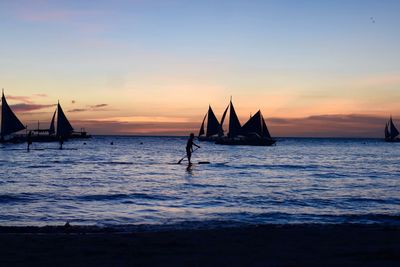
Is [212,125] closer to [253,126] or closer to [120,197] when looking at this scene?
[253,126]

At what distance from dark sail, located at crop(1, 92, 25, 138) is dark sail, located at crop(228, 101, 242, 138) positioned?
4280cm

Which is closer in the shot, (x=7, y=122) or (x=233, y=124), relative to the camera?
(x=7, y=122)

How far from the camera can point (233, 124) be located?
300 ft

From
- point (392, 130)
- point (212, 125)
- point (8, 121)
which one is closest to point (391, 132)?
point (392, 130)

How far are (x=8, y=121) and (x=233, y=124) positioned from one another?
45128 millimetres

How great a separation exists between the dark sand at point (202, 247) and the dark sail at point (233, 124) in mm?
79886

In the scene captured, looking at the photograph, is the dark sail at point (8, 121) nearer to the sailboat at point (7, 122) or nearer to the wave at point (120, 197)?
the sailboat at point (7, 122)

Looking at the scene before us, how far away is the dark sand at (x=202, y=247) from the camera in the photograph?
7.19 m

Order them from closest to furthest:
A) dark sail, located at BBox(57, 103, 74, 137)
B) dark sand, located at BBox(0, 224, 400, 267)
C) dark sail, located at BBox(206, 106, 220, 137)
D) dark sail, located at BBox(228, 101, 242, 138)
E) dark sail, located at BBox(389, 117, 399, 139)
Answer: dark sand, located at BBox(0, 224, 400, 267), dark sail, located at BBox(228, 101, 242, 138), dark sail, located at BBox(57, 103, 74, 137), dark sail, located at BBox(206, 106, 220, 137), dark sail, located at BBox(389, 117, 399, 139)

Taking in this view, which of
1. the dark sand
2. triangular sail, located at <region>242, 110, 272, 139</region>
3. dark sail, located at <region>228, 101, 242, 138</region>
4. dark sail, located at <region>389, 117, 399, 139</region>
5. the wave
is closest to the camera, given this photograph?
the dark sand

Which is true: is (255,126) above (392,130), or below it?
below

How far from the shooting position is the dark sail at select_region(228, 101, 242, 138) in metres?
90.2

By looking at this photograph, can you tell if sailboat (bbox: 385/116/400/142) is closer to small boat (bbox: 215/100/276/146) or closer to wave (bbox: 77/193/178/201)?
small boat (bbox: 215/100/276/146)

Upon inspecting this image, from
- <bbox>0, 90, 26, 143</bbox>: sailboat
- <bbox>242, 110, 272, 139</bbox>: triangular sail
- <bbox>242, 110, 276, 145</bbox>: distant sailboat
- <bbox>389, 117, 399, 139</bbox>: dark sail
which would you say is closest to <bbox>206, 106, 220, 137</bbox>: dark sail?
<bbox>242, 110, 276, 145</bbox>: distant sailboat
